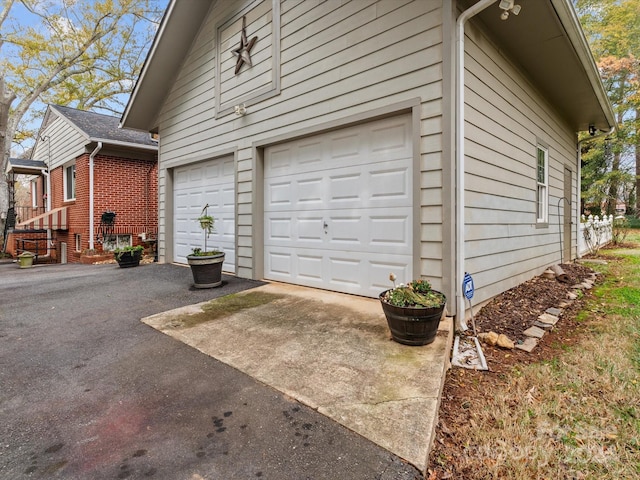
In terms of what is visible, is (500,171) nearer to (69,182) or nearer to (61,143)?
(69,182)

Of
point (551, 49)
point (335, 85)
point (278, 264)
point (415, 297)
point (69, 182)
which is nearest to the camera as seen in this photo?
point (415, 297)

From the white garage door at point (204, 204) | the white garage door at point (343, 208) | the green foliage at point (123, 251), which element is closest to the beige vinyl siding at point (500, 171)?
the white garage door at point (343, 208)

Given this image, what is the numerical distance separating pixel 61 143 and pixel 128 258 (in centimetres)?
710

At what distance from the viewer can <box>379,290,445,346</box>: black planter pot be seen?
105 inches

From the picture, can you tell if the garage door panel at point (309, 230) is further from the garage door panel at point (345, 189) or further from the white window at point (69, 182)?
the white window at point (69, 182)

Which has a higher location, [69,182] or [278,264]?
[69,182]

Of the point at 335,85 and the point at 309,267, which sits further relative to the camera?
the point at 309,267

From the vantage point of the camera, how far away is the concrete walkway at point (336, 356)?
5.98 feet

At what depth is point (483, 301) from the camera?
13.1 feet

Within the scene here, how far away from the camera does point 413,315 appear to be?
267 cm

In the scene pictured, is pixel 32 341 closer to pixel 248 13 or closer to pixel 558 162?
pixel 248 13

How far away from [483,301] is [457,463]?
2.73 metres

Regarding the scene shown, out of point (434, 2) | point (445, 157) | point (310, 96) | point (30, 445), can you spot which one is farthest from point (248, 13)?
point (30, 445)

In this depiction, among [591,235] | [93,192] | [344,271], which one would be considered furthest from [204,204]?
[591,235]
